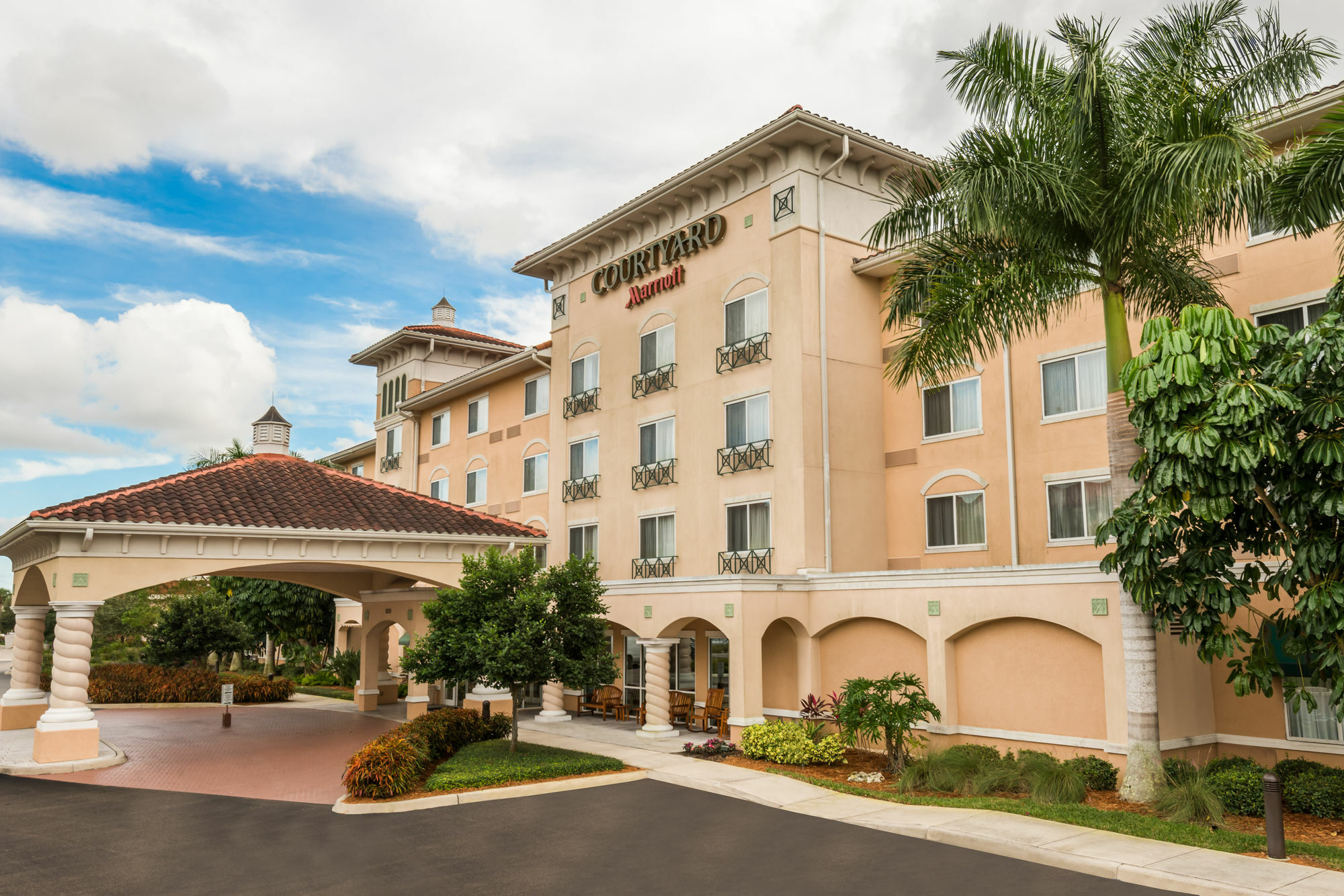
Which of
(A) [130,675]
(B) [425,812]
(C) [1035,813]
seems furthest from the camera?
(A) [130,675]

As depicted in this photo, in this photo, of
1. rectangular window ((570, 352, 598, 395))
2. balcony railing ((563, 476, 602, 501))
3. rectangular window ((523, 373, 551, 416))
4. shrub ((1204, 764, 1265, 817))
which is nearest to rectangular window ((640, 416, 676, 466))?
balcony railing ((563, 476, 602, 501))

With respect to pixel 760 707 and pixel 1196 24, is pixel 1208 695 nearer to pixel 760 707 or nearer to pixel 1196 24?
pixel 760 707

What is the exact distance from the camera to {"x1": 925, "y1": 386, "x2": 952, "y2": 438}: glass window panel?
2445cm

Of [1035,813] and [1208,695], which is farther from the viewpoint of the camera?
[1208,695]

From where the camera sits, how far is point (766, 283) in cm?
2559

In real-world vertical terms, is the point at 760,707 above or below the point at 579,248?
below

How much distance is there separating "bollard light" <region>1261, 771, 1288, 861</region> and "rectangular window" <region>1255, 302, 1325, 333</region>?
9803mm

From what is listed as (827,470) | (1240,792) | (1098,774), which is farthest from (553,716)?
(1240,792)

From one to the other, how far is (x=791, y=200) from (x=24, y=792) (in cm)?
2126

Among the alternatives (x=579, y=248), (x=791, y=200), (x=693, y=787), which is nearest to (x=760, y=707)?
(x=693, y=787)

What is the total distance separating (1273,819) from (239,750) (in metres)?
21.8

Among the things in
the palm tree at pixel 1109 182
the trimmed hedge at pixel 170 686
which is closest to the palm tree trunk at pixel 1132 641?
the palm tree at pixel 1109 182

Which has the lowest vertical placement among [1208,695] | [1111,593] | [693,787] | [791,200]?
[693,787]

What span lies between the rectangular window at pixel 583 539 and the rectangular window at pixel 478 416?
27.5 ft
